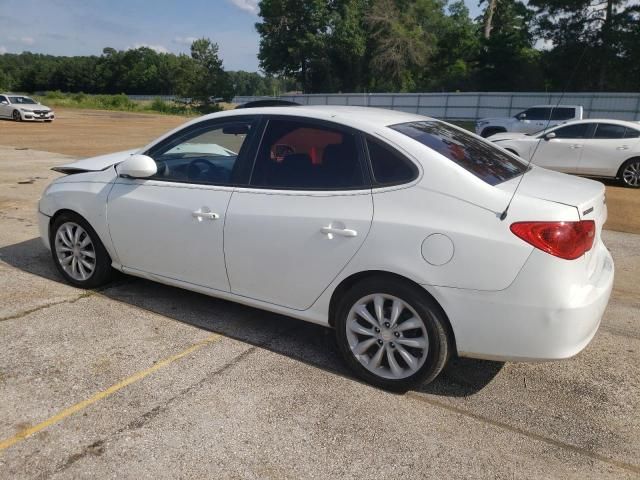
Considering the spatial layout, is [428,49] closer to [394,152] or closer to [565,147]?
[565,147]

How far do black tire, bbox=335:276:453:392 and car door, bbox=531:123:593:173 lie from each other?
9.94m

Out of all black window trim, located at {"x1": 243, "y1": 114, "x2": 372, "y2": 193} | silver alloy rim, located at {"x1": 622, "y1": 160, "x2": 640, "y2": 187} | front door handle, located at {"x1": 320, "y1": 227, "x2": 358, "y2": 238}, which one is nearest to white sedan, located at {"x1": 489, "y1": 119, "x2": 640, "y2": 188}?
silver alloy rim, located at {"x1": 622, "y1": 160, "x2": 640, "y2": 187}

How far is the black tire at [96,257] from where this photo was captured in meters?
4.45

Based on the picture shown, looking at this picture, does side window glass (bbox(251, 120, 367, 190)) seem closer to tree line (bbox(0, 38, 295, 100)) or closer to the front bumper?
the front bumper

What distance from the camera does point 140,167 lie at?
393 centimetres

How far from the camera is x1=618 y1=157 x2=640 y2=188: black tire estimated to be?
36.9 feet

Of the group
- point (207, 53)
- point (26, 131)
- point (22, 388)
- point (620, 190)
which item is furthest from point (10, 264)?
point (207, 53)

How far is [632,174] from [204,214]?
10622mm

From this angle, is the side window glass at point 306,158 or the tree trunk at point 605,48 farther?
the tree trunk at point 605,48

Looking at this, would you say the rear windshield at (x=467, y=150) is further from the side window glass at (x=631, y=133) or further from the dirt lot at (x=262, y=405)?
the side window glass at (x=631, y=133)

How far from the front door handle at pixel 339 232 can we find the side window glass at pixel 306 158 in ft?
0.87

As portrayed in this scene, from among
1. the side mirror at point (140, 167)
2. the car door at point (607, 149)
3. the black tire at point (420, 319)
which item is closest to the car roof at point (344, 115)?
the side mirror at point (140, 167)

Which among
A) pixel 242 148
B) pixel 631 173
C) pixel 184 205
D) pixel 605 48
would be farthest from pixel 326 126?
pixel 605 48

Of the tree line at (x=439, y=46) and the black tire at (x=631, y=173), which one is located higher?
the tree line at (x=439, y=46)
